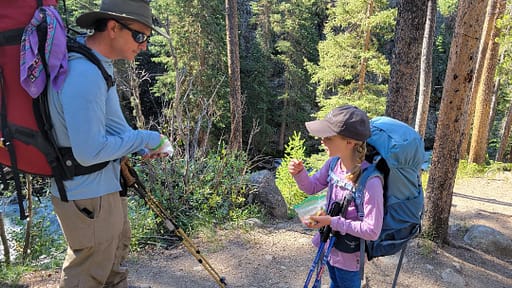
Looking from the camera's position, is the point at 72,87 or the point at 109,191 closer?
the point at 72,87

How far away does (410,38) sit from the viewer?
4.01 metres

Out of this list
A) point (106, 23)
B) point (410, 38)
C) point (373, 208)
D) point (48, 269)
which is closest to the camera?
point (106, 23)

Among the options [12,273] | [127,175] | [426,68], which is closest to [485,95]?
[426,68]

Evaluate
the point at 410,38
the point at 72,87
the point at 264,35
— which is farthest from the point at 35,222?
the point at 264,35

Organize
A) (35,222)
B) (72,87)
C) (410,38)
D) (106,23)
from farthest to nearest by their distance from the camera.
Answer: (35,222) → (410,38) → (106,23) → (72,87)

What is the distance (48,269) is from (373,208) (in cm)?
346

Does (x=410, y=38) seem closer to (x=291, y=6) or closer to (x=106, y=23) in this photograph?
(x=106, y=23)

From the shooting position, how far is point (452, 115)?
3855 mm

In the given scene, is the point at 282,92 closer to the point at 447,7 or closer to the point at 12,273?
the point at 447,7

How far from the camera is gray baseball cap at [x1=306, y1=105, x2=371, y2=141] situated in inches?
76.8

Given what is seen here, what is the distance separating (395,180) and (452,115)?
2350mm

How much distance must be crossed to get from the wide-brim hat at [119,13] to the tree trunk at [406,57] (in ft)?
10.4

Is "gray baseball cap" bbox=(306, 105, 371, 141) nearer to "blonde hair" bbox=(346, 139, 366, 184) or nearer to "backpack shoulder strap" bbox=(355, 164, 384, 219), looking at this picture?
"blonde hair" bbox=(346, 139, 366, 184)

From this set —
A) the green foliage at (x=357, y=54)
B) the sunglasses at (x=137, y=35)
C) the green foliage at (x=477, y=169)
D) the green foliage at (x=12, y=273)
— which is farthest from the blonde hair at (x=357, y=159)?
the green foliage at (x=357, y=54)
